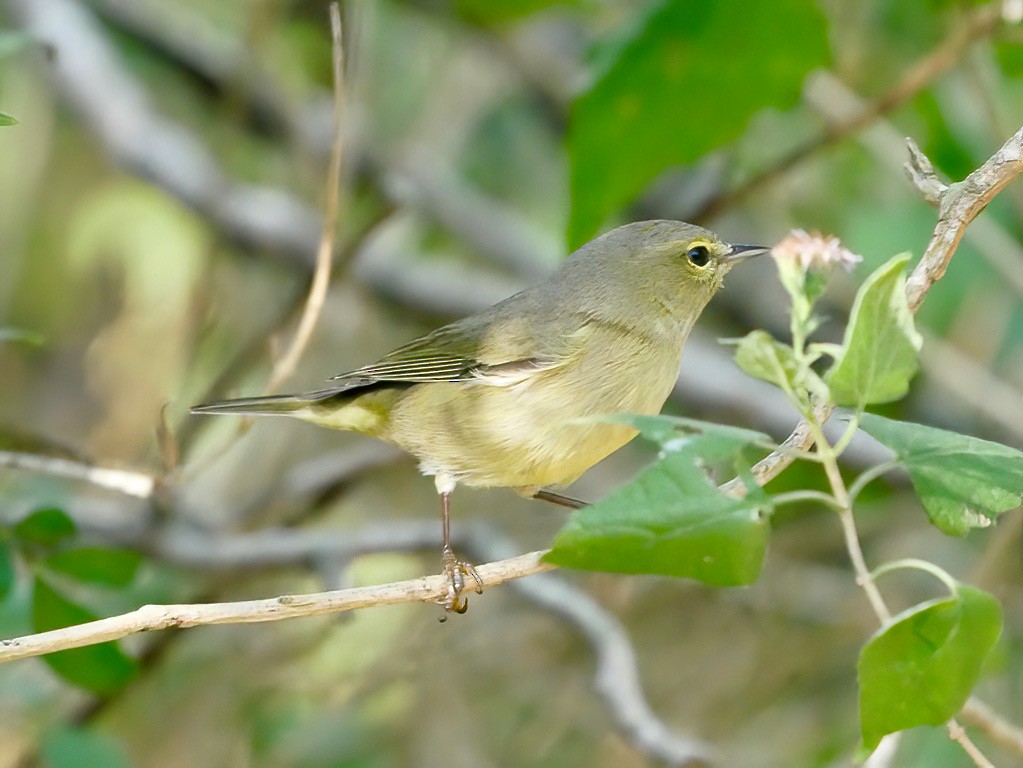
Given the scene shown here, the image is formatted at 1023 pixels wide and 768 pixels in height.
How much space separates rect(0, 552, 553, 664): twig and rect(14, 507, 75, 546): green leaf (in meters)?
0.96

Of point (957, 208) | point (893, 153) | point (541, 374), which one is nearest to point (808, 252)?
point (957, 208)

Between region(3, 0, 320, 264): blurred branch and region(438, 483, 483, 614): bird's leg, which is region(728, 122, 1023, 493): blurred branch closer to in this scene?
region(438, 483, 483, 614): bird's leg

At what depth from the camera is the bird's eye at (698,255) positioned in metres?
3.82

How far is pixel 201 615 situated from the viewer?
6.98 ft

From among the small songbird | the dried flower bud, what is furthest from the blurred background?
the dried flower bud

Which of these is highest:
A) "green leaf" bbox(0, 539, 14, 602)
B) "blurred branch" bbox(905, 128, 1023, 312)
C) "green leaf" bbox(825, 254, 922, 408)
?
"green leaf" bbox(0, 539, 14, 602)

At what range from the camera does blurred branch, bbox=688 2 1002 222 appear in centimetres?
412

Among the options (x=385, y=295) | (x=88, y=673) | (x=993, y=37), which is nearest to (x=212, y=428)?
(x=385, y=295)

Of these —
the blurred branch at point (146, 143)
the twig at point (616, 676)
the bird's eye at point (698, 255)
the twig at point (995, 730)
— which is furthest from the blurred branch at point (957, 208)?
the blurred branch at point (146, 143)

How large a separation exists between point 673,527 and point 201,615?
926mm

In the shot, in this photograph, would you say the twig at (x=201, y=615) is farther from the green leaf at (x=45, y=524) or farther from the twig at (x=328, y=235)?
the twig at (x=328, y=235)

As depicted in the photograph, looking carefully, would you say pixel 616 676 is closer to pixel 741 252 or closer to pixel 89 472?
pixel 741 252

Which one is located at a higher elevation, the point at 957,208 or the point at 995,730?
the point at 957,208

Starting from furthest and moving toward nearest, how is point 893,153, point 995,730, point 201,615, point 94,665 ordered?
point 893,153
point 94,665
point 995,730
point 201,615
